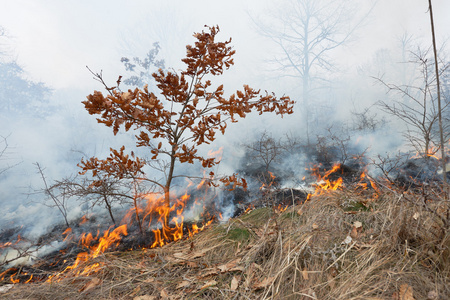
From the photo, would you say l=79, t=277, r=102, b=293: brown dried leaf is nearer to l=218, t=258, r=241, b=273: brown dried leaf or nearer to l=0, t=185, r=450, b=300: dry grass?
l=0, t=185, r=450, b=300: dry grass

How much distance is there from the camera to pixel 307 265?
1273 mm

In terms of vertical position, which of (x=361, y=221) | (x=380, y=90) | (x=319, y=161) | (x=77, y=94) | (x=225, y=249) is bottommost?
(x=319, y=161)

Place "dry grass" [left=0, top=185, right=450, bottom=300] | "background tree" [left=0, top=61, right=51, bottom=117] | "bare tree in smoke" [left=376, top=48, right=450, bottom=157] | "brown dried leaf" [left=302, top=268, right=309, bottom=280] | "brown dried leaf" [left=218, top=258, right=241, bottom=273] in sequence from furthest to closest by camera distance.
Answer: "background tree" [left=0, top=61, right=51, bottom=117], "bare tree in smoke" [left=376, top=48, right=450, bottom=157], "brown dried leaf" [left=218, top=258, right=241, bottom=273], "brown dried leaf" [left=302, top=268, right=309, bottom=280], "dry grass" [left=0, top=185, right=450, bottom=300]

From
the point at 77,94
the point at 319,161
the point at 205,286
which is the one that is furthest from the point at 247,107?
the point at 77,94

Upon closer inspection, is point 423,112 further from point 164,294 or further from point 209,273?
point 164,294

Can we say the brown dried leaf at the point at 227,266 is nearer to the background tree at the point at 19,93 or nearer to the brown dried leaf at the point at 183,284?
the brown dried leaf at the point at 183,284

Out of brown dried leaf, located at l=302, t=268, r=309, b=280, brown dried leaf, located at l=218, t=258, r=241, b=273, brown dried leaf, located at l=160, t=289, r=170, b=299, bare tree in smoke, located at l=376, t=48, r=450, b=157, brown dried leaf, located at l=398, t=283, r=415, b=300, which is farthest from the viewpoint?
bare tree in smoke, located at l=376, t=48, r=450, b=157

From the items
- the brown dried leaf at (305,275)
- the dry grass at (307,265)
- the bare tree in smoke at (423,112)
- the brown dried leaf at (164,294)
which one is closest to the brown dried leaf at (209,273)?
the dry grass at (307,265)

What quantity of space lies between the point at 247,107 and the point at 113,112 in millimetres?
1121

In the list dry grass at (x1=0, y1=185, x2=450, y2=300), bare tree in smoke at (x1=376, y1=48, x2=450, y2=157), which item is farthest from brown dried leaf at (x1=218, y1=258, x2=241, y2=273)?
bare tree in smoke at (x1=376, y1=48, x2=450, y2=157)

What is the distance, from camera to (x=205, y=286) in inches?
51.1

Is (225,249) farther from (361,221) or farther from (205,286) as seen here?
(361,221)

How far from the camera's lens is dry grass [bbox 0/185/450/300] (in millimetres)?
1060

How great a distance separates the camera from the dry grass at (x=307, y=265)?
1.06m
